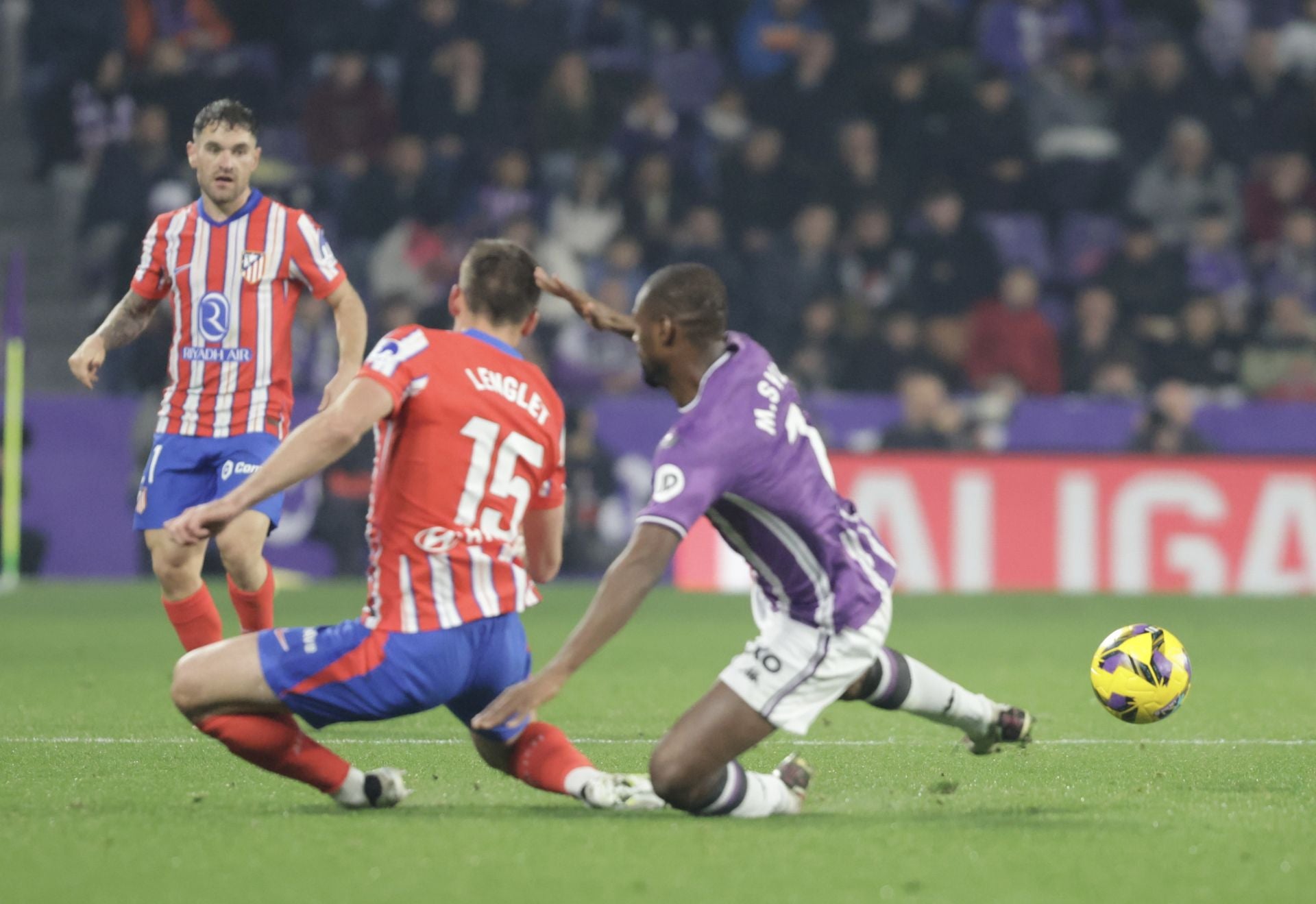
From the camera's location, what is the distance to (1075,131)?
17.8 m

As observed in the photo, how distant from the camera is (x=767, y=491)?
16.7 feet

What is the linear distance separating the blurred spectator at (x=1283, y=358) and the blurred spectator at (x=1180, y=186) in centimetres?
149

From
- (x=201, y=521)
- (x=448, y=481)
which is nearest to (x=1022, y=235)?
(x=448, y=481)

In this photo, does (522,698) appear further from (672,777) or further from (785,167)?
(785,167)

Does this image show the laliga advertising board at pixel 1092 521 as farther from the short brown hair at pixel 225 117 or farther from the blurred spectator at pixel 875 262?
the short brown hair at pixel 225 117

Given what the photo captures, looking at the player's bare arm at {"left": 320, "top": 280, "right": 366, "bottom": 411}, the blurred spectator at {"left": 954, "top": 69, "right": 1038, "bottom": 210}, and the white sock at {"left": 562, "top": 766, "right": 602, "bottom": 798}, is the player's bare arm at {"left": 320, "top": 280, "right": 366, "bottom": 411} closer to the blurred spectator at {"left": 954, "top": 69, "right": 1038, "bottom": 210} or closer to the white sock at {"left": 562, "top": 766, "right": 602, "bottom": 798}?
the white sock at {"left": 562, "top": 766, "right": 602, "bottom": 798}

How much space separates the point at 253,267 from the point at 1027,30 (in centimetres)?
1299

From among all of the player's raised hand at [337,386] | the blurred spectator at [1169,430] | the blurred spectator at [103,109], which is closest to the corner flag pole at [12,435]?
the blurred spectator at [103,109]

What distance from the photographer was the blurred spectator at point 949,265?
16.3 m

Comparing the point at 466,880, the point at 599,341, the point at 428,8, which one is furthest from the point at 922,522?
the point at 466,880

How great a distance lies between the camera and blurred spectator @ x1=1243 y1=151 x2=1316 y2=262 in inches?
689

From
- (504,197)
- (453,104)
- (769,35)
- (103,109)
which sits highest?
(769,35)

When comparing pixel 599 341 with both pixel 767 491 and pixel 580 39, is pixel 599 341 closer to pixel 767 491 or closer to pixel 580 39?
pixel 580 39

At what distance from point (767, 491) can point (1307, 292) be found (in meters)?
13.7
